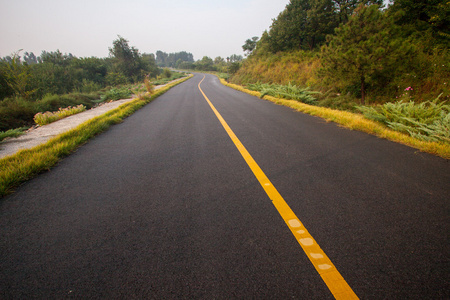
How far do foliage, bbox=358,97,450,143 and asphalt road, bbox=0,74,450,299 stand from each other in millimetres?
770

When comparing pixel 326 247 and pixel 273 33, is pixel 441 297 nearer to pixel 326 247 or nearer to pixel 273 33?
pixel 326 247

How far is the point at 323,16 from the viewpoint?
1998 centimetres

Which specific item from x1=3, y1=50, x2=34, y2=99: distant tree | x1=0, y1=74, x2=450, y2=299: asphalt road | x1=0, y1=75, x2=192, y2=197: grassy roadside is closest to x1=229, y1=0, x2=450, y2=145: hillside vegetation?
x1=0, y1=74, x2=450, y2=299: asphalt road

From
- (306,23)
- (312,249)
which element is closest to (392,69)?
(312,249)

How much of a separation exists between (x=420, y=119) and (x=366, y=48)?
137 inches

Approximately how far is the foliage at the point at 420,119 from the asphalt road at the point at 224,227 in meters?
0.77

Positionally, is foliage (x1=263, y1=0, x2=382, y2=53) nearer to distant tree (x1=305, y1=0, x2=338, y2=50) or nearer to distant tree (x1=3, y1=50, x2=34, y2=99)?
distant tree (x1=305, y1=0, x2=338, y2=50)

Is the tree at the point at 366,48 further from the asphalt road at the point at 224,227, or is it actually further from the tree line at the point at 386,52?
the asphalt road at the point at 224,227

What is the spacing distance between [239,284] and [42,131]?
647 cm

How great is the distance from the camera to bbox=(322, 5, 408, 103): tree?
5.93 m

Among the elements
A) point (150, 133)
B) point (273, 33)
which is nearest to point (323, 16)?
point (273, 33)

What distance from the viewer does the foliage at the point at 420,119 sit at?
11.3 feet

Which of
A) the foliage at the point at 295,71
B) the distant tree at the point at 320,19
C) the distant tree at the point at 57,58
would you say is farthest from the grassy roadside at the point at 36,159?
the distant tree at the point at 57,58

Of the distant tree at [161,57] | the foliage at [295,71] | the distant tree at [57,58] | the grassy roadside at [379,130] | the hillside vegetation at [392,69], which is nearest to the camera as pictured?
the grassy roadside at [379,130]
